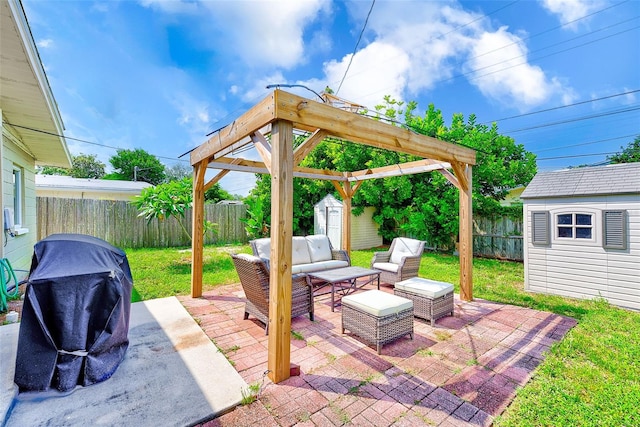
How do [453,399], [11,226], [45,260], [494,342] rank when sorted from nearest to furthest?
[453,399] → [45,260] → [494,342] → [11,226]

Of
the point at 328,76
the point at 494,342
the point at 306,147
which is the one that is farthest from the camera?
the point at 328,76

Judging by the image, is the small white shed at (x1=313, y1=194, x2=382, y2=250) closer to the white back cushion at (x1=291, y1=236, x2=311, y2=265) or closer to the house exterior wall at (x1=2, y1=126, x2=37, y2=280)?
the white back cushion at (x1=291, y1=236, x2=311, y2=265)

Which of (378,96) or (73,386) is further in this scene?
(378,96)

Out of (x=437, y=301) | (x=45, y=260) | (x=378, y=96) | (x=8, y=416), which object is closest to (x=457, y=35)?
(x=378, y=96)

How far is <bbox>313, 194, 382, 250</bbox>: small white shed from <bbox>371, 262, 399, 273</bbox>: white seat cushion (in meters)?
4.85

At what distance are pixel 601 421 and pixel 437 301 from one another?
1912 mm

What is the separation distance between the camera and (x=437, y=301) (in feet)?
12.8

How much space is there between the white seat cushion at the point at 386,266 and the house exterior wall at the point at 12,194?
6.38m

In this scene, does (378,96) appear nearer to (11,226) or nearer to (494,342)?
(494,342)

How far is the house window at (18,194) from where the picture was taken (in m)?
6.42

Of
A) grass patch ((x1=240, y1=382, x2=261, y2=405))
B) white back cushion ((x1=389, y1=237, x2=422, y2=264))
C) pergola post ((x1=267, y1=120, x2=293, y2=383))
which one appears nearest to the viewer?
grass patch ((x1=240, y1=382, x2=261, y2=405))

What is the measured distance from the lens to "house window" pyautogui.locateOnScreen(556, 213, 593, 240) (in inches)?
203

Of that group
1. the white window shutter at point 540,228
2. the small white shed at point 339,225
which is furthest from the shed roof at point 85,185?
the white window shutter at point 540,228

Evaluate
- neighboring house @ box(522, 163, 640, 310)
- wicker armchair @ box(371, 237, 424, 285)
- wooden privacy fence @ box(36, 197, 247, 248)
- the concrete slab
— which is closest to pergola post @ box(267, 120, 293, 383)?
the concrete slab
